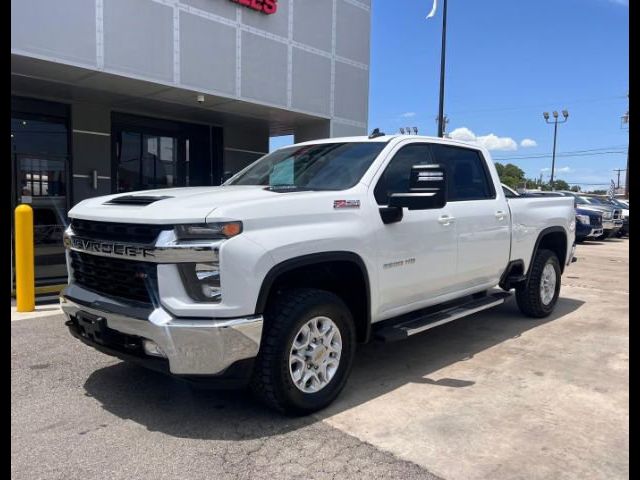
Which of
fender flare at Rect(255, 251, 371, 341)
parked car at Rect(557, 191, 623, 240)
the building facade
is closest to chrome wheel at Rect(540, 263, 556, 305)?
fender flare at Rect(255, 251, 371, 341)

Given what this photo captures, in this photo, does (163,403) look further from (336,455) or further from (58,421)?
(336,455)

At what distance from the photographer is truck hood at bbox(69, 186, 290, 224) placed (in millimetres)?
3225

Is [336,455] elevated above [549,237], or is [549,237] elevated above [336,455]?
[549,237]

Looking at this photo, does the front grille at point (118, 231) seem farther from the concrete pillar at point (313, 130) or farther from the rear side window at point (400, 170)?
the concrete pillar at point (313, 130)

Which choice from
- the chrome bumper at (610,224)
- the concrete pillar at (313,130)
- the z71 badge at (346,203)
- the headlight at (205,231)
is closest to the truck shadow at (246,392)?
the headlight at (205,231)

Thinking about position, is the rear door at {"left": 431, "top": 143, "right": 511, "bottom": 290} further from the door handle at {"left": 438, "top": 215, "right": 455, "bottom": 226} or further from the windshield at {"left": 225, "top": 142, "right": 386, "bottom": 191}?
the windshield at {"left": 225, "top": 142, "right": 386, "bottom": 191}

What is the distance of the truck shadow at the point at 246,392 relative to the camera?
3553 millimetres

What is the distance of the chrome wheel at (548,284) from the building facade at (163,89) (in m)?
6.73

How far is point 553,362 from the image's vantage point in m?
4.95

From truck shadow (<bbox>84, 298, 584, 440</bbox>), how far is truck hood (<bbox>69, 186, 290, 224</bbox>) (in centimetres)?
135

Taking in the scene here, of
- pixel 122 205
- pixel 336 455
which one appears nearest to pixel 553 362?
pixel 336 455
